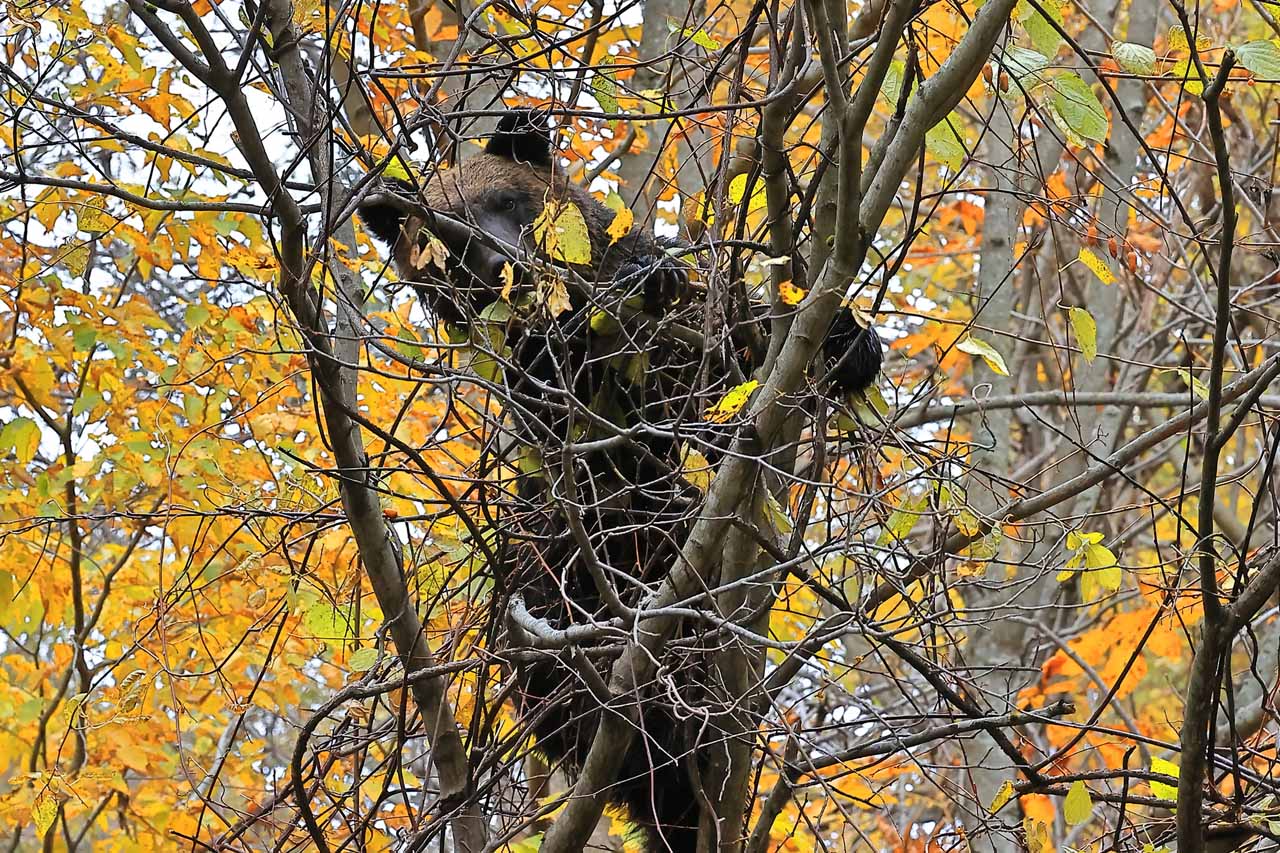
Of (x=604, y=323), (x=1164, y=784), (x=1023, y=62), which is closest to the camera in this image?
(x=1023, y=62)

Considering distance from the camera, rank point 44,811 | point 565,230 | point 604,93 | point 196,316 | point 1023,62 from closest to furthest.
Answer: point 1023,62
point 565,230
point 604,93
point 44,811
point 196,316

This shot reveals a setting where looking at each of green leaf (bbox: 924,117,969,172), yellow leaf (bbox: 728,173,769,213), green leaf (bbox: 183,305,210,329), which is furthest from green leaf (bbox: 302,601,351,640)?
green leaf (bbox: 183,305,210,329)

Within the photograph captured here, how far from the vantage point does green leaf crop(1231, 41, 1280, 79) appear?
99.1 inches

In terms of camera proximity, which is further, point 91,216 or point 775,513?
point 91,216

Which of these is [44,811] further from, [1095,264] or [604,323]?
[1095,264]

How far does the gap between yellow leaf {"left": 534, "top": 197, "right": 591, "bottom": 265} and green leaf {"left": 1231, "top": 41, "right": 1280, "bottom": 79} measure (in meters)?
1.39

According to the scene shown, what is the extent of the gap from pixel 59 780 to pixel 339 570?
1860mm

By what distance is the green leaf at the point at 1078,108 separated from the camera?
2.73m

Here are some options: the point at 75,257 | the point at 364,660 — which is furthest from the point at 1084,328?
the point at 75,257

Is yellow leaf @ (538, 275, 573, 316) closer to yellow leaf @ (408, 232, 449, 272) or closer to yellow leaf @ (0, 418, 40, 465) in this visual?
yellow leaf @ (408, 232, 449, 272)

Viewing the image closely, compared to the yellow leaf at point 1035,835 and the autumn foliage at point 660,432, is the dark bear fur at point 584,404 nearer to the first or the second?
the autumn foliage at point 660,432

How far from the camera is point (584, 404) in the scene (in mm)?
3439

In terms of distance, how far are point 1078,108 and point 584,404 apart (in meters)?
1.45

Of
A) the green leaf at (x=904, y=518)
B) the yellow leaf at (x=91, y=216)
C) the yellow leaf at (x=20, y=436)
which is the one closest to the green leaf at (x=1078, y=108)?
the green leaf at (x=904, y=518)
